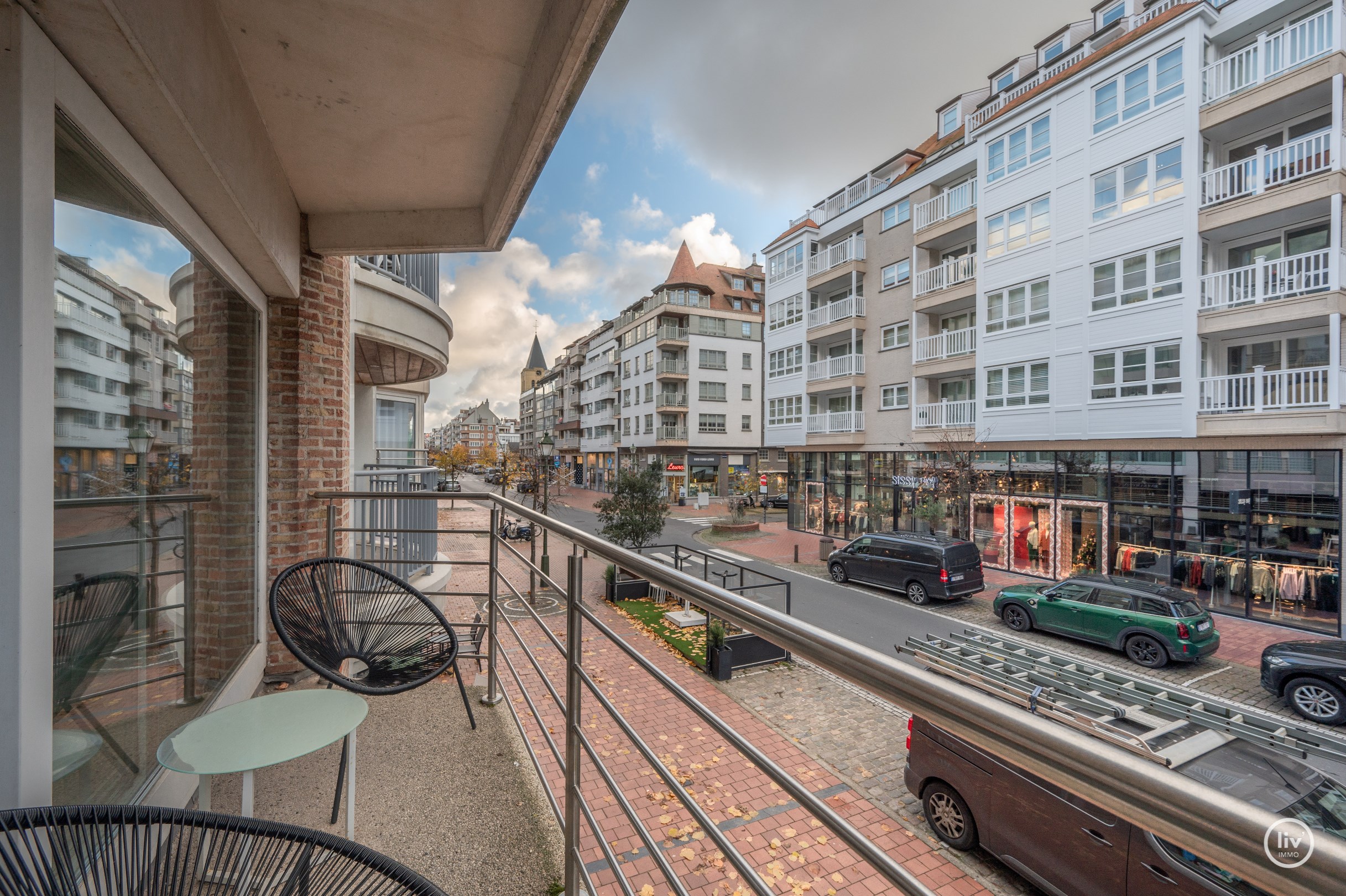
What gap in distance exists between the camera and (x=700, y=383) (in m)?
40.2

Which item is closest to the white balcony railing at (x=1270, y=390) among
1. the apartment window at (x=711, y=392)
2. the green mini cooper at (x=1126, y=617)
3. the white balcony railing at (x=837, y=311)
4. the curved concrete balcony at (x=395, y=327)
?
the green mini cooper at (x=1126, y=617)

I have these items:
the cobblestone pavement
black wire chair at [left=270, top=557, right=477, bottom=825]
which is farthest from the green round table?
the cobblestone pavement

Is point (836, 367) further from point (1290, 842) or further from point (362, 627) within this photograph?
point (1290, 842)

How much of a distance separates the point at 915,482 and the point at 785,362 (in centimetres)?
831

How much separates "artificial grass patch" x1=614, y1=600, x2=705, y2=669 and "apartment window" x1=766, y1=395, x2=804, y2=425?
44.4 ft

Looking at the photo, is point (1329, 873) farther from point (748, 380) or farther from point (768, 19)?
point (748, 380)

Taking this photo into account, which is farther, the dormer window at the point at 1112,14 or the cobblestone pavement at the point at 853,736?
the dormer window at the point at 1112,14

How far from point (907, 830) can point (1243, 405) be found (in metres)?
12.5

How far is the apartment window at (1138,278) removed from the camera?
12.8 meters

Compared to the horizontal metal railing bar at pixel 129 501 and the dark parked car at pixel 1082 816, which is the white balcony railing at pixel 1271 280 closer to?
the dark parked car at pixel 1082 816

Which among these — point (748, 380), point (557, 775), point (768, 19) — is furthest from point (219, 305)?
point (748, 380)

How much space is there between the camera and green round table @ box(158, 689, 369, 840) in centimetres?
177

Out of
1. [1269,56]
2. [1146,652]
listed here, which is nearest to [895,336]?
[1269,56]

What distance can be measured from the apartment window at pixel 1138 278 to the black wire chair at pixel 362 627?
16.1 metres
